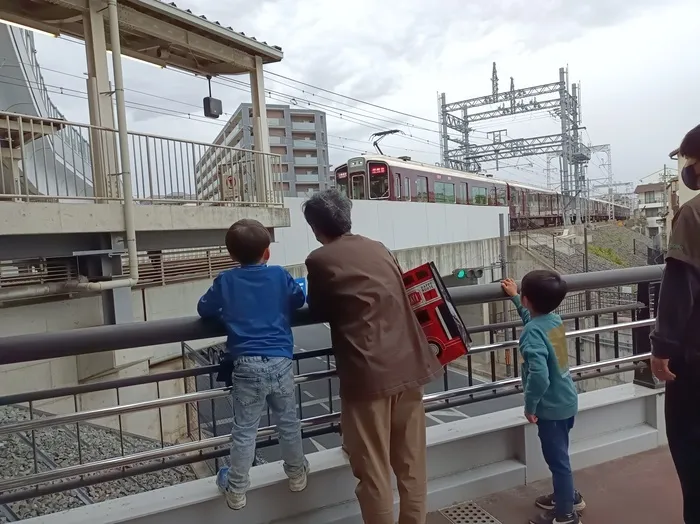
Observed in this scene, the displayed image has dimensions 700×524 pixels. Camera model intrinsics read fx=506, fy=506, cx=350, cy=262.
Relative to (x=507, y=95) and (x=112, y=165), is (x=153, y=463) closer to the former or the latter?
(x=112, y=165)

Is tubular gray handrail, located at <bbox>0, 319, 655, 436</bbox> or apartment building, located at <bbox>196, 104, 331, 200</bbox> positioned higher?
apartment building, located at <bbox>196, 104, 331, 200</bbox>

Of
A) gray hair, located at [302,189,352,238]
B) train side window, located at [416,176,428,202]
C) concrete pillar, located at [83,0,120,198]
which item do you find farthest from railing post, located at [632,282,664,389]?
train side window, located at [416,176,428,202]

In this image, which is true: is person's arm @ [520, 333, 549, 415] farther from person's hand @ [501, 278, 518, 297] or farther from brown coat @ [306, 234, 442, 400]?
brown coat @ [306, 234, 442, 400]

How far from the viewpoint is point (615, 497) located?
219 cm

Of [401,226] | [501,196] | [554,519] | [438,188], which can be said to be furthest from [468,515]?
[501,196]

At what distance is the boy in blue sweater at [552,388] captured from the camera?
1919 millimetres

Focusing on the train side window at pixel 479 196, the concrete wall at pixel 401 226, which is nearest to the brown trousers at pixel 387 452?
the concrete wall at pixel 401 226

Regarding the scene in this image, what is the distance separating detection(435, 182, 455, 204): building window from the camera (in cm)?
1763

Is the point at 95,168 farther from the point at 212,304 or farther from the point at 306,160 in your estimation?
the point at 306,160

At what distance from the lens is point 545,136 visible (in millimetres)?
27609

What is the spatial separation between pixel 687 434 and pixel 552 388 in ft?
1.48

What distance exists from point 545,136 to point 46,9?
26099 millimetres

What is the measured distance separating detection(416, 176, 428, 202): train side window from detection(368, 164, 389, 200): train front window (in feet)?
5.79

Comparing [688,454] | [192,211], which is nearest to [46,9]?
[192,211]
